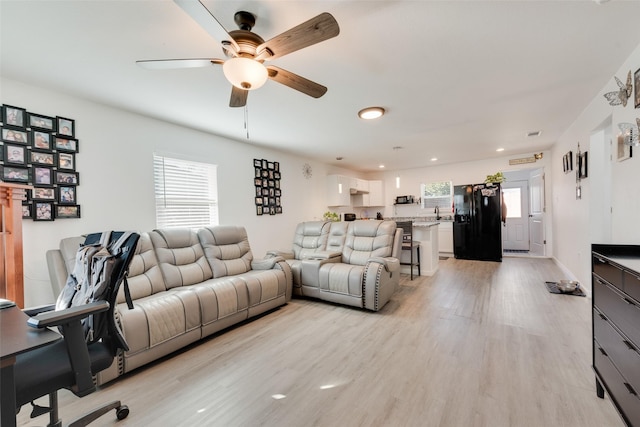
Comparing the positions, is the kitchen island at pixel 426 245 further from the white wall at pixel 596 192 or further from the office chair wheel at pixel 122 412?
the office chair wheel at pixel 122 412

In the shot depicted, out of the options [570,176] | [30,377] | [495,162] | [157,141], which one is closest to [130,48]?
[157,141]

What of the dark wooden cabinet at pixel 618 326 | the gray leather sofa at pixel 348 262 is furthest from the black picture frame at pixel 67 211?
the dark wooden cabinet at pixel 618 326

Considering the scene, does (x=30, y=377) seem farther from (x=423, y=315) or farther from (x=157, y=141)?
(x=423, y=315)

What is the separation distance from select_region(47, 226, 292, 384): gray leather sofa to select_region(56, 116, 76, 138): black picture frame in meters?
1.05

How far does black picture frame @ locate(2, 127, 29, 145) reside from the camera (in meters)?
2.22

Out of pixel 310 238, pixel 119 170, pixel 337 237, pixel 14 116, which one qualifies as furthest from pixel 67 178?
pixel 337 237

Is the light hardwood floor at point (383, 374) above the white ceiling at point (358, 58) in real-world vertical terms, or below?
below

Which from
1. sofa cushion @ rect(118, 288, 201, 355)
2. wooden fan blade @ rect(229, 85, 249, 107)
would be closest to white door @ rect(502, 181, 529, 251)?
wooden fan blade @ rect(229, 85, 249, 107)

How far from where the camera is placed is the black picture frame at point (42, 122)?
2361mm

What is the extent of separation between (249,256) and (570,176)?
5131 mm

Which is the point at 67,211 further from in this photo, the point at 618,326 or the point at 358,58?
the point at 618,326

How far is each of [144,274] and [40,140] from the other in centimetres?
152

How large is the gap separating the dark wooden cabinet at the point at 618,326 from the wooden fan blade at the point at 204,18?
2.34m

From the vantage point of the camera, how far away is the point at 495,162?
6.45 metres
